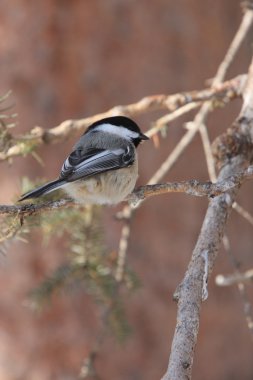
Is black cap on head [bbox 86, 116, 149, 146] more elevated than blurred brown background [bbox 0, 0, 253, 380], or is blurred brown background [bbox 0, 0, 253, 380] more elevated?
blurred brown background [bbox 0, 0, 253, 380]

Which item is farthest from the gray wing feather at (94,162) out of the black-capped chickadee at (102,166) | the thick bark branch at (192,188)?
the thick bark branch at (192,188)

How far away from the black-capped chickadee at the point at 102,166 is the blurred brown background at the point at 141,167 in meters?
0.79

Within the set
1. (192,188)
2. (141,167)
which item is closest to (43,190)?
(192,188)

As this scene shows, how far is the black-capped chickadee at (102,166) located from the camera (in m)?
1.31

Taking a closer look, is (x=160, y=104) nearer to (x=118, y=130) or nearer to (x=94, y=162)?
(x=118, y=130)

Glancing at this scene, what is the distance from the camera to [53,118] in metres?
2.35

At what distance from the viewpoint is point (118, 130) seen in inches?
60.2

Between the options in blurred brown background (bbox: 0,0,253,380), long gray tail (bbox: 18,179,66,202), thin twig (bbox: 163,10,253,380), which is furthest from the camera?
blurred brown background (bbox: 0,0,253,380)

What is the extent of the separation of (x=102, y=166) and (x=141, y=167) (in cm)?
99

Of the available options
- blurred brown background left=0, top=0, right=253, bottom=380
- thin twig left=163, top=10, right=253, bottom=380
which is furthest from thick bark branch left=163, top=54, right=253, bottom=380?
blurred brown background left=0, top=0, right=253, bottom=380

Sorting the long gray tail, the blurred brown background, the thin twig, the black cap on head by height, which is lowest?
the thin twig

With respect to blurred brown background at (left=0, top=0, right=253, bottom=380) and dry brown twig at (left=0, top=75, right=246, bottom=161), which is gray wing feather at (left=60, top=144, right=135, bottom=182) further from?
blurred brown background at (left=0, top=0, right=253, bottom=380)

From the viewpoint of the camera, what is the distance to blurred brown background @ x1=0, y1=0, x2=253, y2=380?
223 cm

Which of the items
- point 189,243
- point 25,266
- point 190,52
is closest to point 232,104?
point 190,52
